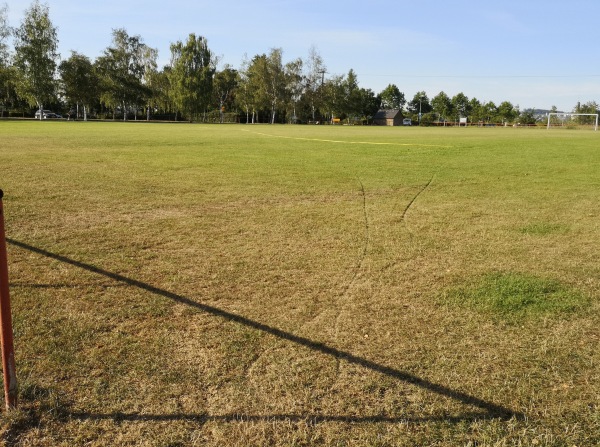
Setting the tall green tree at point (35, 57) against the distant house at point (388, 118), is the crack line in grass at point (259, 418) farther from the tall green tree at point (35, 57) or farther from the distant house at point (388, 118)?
the distant house at point (388, 118)

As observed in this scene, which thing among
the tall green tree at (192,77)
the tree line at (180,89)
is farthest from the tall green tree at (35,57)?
the tall green tree at (192,77)

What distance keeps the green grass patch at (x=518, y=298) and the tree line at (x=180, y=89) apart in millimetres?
84908

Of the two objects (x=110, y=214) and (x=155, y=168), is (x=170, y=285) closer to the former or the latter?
(x=110, y=214)

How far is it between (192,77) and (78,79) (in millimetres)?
20188

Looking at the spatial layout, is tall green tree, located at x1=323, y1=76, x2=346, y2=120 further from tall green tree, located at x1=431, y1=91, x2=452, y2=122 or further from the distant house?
tall green tree, located at x1=431, y1=91, x2=452, y2=122

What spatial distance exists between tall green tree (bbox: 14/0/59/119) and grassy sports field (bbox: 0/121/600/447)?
3017 inches

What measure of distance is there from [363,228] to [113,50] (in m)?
93.6

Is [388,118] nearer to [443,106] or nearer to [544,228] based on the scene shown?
[443,106]

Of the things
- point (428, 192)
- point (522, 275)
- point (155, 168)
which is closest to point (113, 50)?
point (155, 168)

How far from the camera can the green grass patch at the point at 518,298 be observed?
5.20 m

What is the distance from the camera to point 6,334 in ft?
10.6

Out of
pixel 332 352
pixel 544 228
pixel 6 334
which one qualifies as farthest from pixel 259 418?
pixel 544 228

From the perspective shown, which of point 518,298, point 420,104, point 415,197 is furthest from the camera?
point 420,104

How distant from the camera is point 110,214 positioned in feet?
31.0
